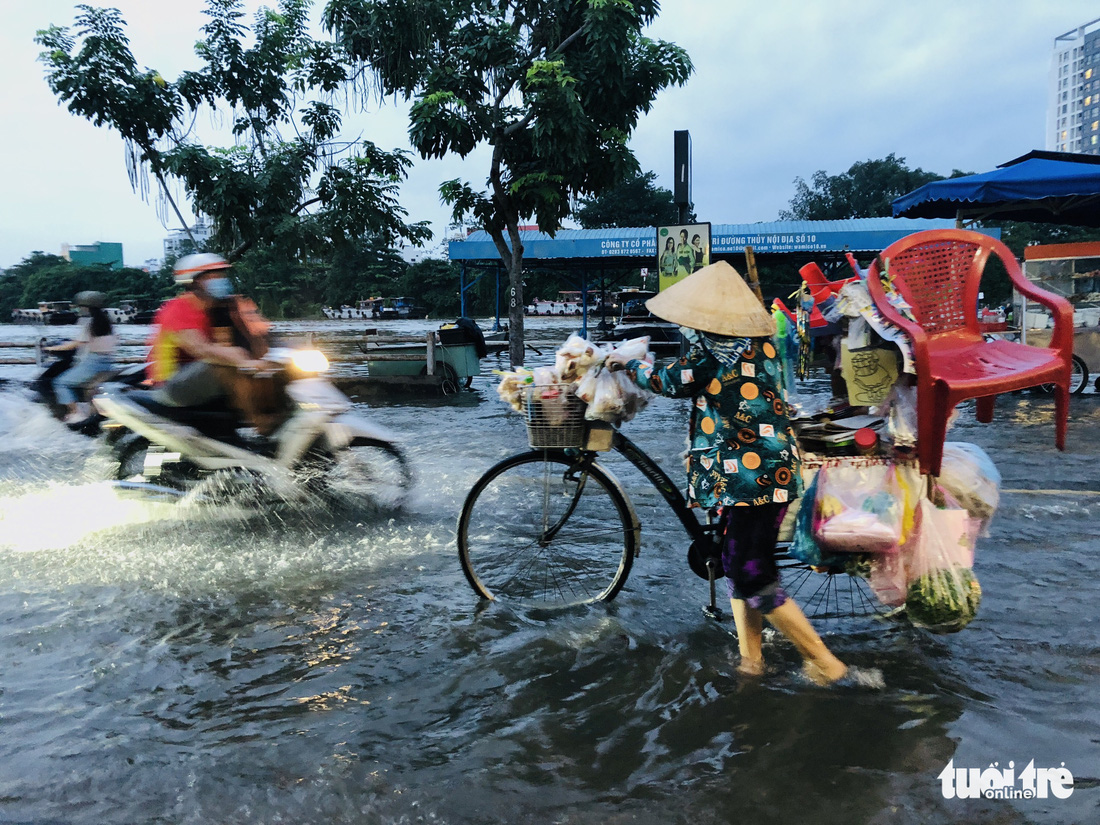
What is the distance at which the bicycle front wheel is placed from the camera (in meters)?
3.84

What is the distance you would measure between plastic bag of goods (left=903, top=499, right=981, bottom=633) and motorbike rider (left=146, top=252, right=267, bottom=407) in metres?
4.00

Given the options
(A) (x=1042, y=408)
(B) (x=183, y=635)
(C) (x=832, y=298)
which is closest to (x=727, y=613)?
(C) (x=832, y=298)

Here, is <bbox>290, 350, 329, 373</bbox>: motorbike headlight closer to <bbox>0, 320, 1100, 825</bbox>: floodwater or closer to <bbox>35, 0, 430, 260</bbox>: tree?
<bbox>0, 320, 1100, 825</bbox>: floodwater

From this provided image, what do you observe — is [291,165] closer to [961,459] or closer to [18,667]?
[18,667]

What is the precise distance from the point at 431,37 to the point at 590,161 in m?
3.26

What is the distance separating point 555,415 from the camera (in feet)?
11.6

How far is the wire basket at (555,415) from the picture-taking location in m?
3.53

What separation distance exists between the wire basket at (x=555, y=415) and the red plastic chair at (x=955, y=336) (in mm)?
1272

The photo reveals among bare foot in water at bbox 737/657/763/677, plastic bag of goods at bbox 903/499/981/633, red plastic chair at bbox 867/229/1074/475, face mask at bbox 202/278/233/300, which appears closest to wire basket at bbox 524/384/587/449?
bare foot in water at bbox 737/657/763/677

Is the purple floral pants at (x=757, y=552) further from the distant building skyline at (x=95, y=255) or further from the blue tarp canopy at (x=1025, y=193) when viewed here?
the distant building skyline at (x=95, y=255)

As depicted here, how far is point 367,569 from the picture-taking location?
4.69 m

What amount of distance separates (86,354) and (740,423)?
8.32 m

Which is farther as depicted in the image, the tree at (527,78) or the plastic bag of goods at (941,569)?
the tree at (527,78)

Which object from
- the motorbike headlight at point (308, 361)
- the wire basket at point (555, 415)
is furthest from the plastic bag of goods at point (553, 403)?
the motorbike headlight at point (308, 361)
